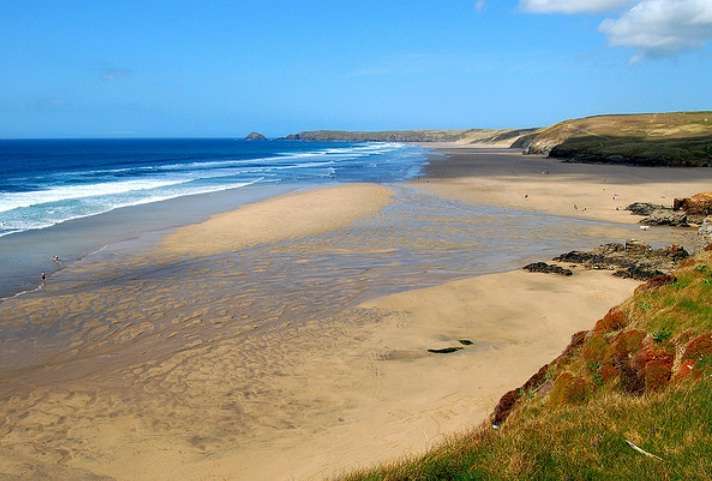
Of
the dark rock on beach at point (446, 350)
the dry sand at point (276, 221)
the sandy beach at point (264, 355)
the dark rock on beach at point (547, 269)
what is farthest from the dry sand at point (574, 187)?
A: the dark rock on beach at point (446, 350)

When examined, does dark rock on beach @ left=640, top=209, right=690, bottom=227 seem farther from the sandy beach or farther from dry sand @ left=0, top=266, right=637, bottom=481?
dry sand @ left=0, top=266, right=637, bottom=481

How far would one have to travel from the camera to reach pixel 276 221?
3097 cm

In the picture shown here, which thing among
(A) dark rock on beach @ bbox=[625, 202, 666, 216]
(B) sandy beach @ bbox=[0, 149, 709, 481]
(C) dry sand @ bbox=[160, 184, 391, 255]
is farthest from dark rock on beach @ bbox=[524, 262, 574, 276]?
(A) dark rock on beach @ bbox=[625, 202, 666, 216]

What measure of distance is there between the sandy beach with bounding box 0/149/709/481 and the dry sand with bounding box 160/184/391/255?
0.71 m

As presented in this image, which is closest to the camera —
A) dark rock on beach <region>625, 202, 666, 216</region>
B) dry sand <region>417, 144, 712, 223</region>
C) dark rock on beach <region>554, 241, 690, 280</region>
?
dark rock on beach <region>554, 241, 690, 280</region>

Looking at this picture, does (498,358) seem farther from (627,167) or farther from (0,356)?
(627,167)

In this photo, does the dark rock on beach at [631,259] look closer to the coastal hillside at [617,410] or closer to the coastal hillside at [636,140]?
the coastal hillside at [617,410]

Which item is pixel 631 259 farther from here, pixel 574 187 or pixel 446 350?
pixel 574 187

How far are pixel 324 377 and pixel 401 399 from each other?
1744mm

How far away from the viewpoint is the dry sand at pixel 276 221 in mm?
25128

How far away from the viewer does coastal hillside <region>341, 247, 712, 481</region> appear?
18.4 ft

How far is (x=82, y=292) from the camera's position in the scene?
17.5 meters

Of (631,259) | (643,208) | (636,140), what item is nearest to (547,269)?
(631,259)

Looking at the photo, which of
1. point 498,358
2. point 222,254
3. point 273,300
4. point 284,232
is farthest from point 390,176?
point 498,358
